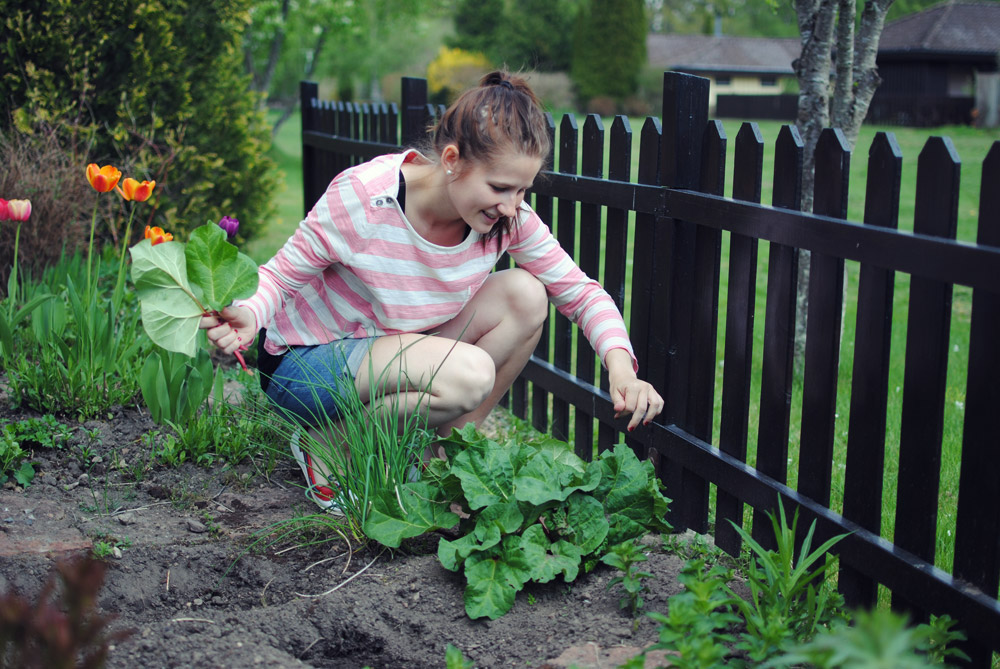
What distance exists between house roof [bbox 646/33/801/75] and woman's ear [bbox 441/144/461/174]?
149 feet

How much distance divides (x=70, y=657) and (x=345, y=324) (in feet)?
5.72

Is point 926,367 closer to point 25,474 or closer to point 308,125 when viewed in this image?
point 25,474

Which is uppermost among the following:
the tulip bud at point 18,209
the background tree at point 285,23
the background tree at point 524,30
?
the background tree at point 524,30

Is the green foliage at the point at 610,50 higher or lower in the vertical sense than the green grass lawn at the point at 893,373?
higher

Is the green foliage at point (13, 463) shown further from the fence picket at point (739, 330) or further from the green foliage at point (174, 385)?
the fence picket at point (739, 330)

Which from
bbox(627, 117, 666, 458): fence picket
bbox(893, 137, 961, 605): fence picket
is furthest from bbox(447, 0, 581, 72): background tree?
bbox(893, 137, 961, 605): fence picket

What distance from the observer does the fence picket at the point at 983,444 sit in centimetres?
175

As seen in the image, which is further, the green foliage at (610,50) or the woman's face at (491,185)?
the green foliage at (610,50)

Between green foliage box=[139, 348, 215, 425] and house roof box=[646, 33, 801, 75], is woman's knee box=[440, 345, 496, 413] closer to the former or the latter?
green foliage box=[139, 348, 215, 425]

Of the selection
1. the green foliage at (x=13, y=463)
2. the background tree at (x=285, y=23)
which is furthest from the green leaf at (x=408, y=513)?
the background tree at (x=285, y=23)

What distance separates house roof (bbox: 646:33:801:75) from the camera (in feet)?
153

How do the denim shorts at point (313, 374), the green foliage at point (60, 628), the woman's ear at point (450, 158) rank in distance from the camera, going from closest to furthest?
the green foliage at point (60, 628) < the woman's ear at point (450, 158) < the denim shorts at point (313, 374)

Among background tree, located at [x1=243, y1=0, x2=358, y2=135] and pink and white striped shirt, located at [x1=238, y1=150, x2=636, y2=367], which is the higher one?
background tree, located at [x1=243, y1=0, x2=358, y2=135]

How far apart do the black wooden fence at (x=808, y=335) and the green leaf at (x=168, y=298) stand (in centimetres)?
132
